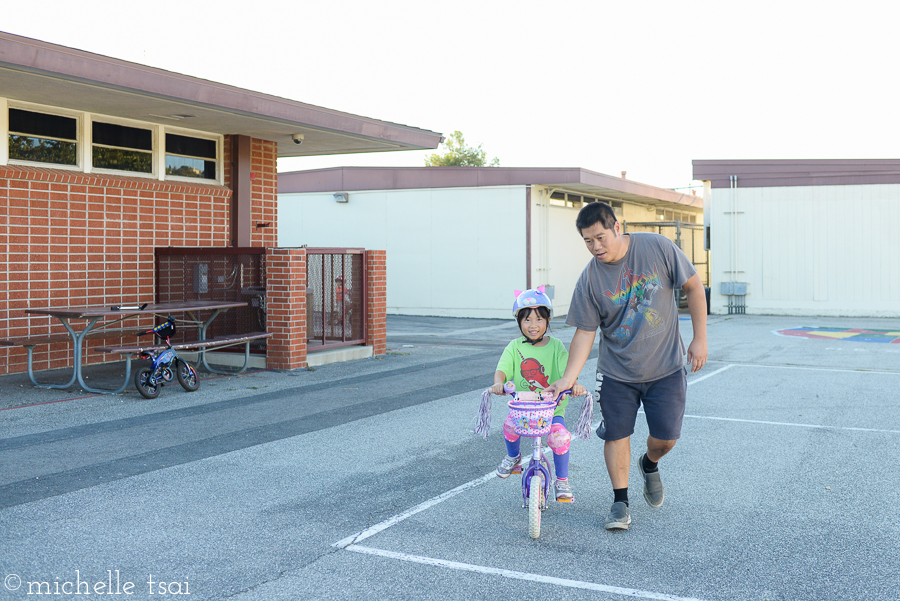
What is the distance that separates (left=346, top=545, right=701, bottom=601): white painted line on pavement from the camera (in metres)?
3.93

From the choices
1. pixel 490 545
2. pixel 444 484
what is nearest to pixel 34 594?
pixel 490 545

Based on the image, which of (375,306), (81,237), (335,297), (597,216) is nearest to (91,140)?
(81,237)

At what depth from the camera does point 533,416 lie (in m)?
4.70

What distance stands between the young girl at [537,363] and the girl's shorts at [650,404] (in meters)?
0.27

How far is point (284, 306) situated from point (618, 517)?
7942 mm

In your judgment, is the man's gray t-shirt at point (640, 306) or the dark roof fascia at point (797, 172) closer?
the man's gray t-shirt at point (640, 306)

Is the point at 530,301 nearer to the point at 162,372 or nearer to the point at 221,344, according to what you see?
the point at 162,372

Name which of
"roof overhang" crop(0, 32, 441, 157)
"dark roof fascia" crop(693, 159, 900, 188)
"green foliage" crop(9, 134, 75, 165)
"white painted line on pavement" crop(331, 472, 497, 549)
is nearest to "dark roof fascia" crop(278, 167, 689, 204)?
"dark roof fascia" crop(693, 159, 900, 188)

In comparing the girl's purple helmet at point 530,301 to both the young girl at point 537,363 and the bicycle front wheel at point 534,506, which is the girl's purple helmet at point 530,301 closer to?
the young girl at point 537,363

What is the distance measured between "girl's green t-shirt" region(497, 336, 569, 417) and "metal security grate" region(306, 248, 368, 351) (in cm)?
786

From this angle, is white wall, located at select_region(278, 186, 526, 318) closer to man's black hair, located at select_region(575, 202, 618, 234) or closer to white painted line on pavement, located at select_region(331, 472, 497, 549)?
white painted line on pavement, located at select_region(331, 472, 497, 549)

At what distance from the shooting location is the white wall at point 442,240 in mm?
23469

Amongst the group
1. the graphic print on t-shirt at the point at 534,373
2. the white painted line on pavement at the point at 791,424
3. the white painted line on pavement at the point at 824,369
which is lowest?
the white painted line on pavement at the point at 791,424

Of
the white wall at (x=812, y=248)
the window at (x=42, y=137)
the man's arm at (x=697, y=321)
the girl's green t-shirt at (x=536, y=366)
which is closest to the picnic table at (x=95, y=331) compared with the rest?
the window at (x=42, y=137)
